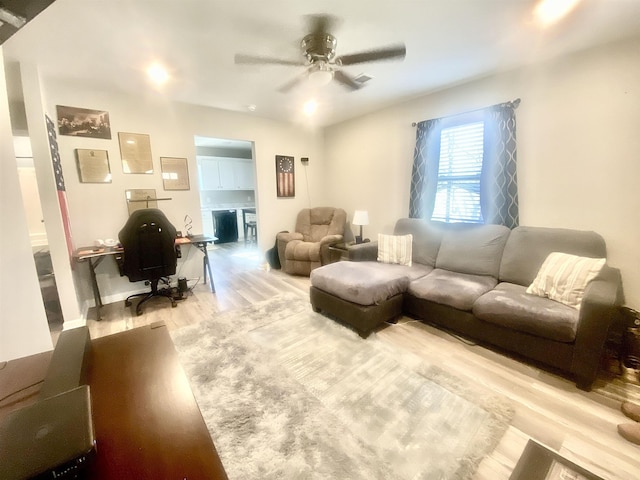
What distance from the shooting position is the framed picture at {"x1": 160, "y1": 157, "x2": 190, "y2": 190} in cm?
346

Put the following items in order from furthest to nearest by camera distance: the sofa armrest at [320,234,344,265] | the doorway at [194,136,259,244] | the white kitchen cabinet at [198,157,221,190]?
1. the doorway at [194,136,259,244]
2. the white kitchen cabinet at [198,157,221,190]
3. the sofa armrest at [320,234,344,265]

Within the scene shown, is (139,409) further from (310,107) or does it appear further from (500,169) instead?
(310,107)

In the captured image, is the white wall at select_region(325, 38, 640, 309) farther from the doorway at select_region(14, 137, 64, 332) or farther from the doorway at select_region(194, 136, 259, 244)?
the doorway at select_region(194, 136, 259, 244)

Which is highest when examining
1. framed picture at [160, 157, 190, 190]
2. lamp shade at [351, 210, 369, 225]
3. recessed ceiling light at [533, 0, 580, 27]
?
recessed ceiling light at [533, 0, 580, 27]

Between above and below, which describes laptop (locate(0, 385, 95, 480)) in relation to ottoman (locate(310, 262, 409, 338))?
above

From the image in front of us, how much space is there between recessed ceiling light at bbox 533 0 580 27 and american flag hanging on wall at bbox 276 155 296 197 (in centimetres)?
346

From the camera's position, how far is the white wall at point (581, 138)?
2.12m

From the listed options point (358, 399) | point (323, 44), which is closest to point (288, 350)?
point (358, 399)

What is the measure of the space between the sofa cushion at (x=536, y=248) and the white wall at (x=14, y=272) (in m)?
4.03

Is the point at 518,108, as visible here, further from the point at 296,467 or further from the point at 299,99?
the point at 296,467

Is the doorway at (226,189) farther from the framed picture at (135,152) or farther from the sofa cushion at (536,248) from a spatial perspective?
the sofa cushion at (536,248)

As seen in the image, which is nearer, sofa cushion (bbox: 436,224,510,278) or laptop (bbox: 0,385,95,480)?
laptop (bbox: 0,385,95,480)

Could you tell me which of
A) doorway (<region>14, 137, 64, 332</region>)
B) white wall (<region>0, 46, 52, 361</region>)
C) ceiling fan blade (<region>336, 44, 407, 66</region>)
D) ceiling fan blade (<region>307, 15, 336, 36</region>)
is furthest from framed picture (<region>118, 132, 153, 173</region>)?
ceiling fan blade (<region>336, 44, 407, 66</region>)

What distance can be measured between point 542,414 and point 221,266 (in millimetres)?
4489
